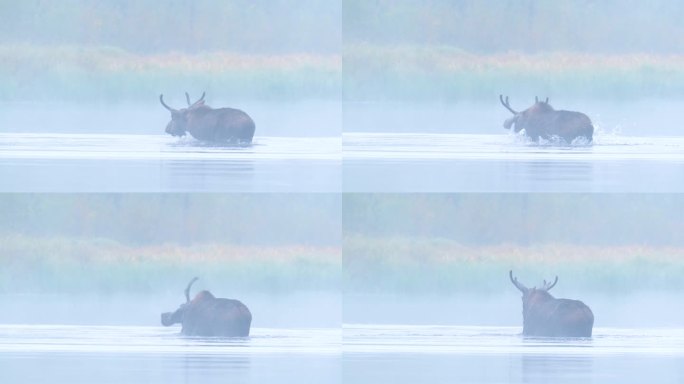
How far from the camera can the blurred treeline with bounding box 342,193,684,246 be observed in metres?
4.04

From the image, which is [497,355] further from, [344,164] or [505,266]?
[344,164]

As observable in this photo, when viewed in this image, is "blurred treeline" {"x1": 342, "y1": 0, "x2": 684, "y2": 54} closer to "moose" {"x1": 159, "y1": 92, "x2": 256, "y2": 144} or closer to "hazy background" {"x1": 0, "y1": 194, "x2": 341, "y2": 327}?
"moose" {"x1": 159, "y1": 92, "x2": 256, "y2": 144}

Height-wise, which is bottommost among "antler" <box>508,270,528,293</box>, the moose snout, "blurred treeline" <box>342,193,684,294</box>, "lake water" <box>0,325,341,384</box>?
"lake water" <box>0,325,341,384</box>

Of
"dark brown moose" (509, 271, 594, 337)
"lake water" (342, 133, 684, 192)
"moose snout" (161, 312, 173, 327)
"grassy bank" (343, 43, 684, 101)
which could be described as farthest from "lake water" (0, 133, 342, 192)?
"dark brown moose" (509, 271, 594, 337)

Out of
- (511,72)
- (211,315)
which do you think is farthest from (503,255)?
(211,315)

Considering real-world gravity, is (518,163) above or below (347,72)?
below

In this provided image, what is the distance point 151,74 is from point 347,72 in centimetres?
54

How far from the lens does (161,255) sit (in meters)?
4.02

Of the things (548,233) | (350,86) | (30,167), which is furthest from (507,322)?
(30,167)

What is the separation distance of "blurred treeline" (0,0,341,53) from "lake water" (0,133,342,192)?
0.84 ft

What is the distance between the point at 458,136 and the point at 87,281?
1.09 m

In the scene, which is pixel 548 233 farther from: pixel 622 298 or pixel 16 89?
pixel 16 89

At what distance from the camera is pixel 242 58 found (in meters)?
4.03

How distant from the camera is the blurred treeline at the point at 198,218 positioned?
4.03 m
